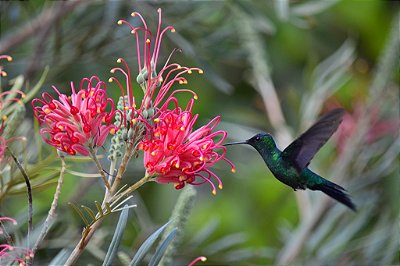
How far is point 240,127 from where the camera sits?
183 centimetres

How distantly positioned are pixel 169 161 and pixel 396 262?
89cm

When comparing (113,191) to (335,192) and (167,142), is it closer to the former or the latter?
(167,142)

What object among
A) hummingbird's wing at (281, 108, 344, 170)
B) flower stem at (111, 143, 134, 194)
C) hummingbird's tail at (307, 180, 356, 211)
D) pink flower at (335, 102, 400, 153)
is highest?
pink flower at (335, 102, 400, 153)

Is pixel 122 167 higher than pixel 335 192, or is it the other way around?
pixel 335 192

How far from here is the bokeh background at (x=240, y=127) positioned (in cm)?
137

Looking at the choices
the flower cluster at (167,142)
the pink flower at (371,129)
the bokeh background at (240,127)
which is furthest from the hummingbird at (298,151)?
the pink flower at (371,129)

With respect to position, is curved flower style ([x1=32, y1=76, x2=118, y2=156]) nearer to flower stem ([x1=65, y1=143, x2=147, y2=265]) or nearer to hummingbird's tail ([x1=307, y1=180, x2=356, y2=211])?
flower stem ([x1=65, y1=143, x2=147, y2=265])

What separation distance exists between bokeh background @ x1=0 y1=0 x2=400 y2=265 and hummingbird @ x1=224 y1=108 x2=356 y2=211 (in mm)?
291

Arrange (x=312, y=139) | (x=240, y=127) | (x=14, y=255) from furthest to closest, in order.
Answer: (x=240, y=127) < (x=312, y=139) < (x=14, y=255)

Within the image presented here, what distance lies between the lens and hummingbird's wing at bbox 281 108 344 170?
98cm

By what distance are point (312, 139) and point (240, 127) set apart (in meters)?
0.84

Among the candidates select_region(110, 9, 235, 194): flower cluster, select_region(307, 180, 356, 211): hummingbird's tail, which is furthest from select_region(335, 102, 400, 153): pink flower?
select_region(110, 9, 235, 194): flower cluster

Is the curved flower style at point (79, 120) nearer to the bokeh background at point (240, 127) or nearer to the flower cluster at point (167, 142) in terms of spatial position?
the flower cluster at point (167, 142)

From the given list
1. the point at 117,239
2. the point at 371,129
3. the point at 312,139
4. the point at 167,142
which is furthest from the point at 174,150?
the point at 371,129
